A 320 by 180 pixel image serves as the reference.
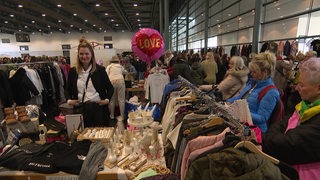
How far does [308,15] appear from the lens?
4.21 meters

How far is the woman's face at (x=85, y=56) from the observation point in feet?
7.56

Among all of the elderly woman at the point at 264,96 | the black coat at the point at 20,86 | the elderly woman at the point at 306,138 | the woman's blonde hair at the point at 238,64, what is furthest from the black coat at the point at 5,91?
the elderly woman at the point at 306,138

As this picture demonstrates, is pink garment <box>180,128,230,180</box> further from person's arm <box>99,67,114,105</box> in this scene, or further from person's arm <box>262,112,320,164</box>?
person's arm <box>99,67,114,105</box>

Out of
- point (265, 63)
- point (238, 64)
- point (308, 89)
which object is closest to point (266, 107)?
point (265, 63)

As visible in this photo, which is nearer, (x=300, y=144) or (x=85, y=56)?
(x=300, y=144)

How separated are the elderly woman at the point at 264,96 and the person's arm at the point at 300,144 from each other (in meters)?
0.71

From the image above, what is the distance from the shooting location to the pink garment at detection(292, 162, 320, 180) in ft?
3.79

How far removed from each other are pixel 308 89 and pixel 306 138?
0.36 metres

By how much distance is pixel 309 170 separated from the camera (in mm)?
1167

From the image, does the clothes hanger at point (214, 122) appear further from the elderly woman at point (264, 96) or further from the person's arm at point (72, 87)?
the person's arm at point (72, 87)

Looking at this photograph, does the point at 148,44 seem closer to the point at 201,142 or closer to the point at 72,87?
the point at 72,87

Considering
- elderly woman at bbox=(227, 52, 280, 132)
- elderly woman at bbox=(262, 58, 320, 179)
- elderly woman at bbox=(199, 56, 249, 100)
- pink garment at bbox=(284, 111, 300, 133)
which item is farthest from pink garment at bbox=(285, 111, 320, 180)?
elderly woman at bbox=(199, 56, 249, 100)

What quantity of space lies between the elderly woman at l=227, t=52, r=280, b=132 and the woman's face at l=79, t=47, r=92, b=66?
171 centimetres

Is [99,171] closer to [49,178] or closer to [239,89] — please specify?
[49,178]
